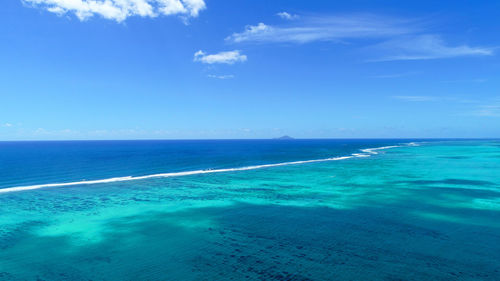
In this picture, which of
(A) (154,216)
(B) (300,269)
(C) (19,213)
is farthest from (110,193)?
(B) (300,269)

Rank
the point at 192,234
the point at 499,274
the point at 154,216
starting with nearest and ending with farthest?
the point at 499,274, the point at 192,234, the point at 154,216

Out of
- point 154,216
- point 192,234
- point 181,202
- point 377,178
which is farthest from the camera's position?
point 377,178

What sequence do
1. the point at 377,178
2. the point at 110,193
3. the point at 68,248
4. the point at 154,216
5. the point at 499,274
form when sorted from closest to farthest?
1. the point at 499,274
2. the point at 68,248
3. the point at 154,216
4. the point at 110,193
5. the point at 377,178

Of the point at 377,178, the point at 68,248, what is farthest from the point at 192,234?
the point at 377,178

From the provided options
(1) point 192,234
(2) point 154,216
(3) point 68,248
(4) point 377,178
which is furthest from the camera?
(4) point 377,178

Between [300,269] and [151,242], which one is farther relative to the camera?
[151,242]

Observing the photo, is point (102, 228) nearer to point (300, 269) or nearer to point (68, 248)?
point (68, 248)

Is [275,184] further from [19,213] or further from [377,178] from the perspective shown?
[19,213]

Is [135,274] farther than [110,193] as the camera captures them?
No

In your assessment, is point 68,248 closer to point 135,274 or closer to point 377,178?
point 135,274
